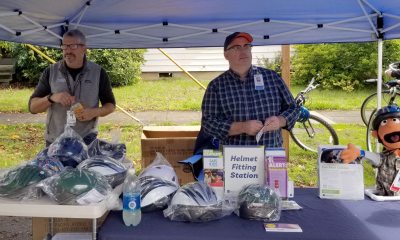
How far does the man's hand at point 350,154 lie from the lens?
6.86ft

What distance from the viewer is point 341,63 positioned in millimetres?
11414

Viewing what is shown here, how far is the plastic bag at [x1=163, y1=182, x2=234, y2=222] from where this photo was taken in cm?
181

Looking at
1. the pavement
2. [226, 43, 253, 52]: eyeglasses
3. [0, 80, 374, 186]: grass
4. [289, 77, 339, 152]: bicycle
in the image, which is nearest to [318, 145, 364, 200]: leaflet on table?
[226, 43, 253, 52]: eyeglasses

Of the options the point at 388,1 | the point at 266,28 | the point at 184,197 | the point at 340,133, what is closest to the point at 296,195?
the point at 184,197

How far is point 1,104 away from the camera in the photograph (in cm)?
939

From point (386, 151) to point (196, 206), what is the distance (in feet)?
3.23

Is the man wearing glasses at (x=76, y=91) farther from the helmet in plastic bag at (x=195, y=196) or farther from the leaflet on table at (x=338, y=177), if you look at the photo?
the leaflet on table at (x=338, y=177)

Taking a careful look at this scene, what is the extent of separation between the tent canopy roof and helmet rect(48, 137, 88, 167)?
57.6 inches

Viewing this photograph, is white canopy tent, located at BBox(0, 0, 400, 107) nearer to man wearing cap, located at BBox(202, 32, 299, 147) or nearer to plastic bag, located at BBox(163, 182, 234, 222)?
man wearing cap, located at BBox(202, 32, 299, 147)

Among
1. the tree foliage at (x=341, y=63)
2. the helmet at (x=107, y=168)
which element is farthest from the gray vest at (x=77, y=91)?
the tree foliage at (x=341, y=63)

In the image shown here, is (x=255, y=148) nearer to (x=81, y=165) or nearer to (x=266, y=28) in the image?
(x=81, y=165)

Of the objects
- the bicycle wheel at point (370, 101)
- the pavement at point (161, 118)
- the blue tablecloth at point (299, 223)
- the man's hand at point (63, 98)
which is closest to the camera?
the blue tablecloth at point (299, 223)

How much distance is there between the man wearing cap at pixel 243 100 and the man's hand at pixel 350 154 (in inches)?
20.8

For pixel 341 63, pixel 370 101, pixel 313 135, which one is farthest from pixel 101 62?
pixel 370 101
